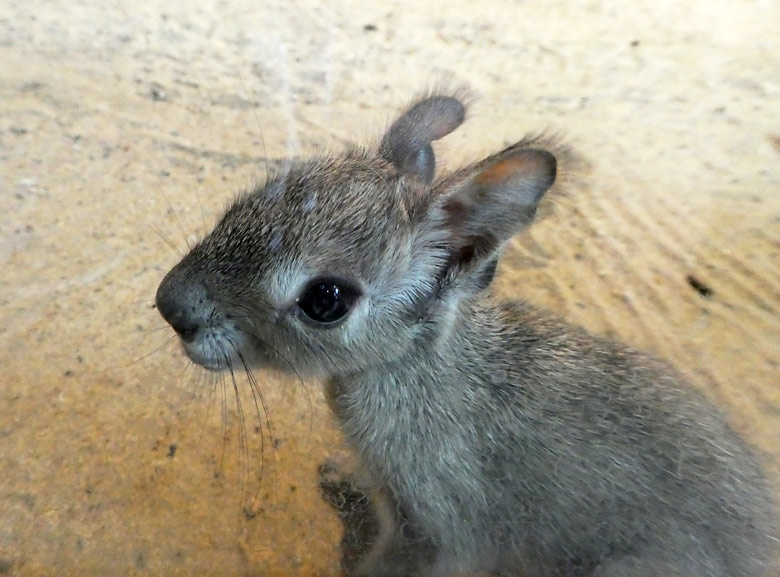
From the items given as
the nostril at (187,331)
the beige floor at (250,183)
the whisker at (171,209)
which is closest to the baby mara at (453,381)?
the nostril at (187,331)

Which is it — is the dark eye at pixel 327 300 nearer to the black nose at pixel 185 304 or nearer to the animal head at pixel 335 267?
the animal head at pixel 335 267

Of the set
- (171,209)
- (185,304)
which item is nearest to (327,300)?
(185,304)

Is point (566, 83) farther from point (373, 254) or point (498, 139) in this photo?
point (373, 254)

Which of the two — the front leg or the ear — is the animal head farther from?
the front leg

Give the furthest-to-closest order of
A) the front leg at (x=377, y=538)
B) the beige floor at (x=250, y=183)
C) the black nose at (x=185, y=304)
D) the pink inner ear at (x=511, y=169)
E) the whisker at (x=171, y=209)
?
1. the whisker at (x=171, y=209)
2. the beige floor at (x=250, y=183)
3. the front leg at (x=377, y=538)
4. the black nose at (x=185, y=304)
5. the pink inner ear at (x=511, y=169)

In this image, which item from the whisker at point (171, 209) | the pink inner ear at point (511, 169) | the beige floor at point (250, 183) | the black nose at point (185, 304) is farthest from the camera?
the whisker at point (171, 209)

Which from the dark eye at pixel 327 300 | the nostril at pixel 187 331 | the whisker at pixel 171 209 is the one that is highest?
the dark eye at pixel 327 300

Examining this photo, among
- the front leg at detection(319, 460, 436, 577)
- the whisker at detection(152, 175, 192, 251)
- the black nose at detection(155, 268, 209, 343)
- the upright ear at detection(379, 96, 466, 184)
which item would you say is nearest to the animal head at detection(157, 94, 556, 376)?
the black nose at detection(155, 268, 209, 343)
